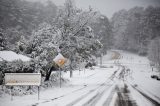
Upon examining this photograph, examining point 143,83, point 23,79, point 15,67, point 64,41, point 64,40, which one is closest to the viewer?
point 23,79

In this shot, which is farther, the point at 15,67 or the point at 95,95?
the point at 15,67

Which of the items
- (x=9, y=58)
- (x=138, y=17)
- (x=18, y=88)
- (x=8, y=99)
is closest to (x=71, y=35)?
(x=9, y=58)

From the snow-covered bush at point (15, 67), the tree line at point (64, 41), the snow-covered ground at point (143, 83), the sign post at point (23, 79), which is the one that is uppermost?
the tree line at point (64, 41)

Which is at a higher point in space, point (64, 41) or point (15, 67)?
point (64, 41)

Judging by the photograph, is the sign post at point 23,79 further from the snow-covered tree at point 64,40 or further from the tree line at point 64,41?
the snow-covered tree at point 64,40

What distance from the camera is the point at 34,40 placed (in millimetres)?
32188

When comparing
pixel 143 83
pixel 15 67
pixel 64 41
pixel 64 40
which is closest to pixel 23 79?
pixel 15 67

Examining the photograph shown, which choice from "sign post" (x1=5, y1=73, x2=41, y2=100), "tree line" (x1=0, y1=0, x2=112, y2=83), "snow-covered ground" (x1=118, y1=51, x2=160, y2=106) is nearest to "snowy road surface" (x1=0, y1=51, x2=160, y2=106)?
"snow-covered ground" (x1=118, y1=51, x2=160, y2=106)

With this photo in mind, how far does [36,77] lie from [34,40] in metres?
11.2

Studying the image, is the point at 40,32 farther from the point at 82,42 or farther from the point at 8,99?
the point at 8,99

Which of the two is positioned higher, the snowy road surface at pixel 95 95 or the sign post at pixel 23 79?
the sign post at pixel 23 79

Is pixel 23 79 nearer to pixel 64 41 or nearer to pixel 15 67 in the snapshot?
pixel 15 67

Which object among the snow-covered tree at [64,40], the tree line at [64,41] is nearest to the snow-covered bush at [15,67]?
the tree line at [64,41]

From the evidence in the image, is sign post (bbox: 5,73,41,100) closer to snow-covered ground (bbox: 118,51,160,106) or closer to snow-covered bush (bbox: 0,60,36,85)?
snow-covered bush (bbox: 0,60,36,85)
